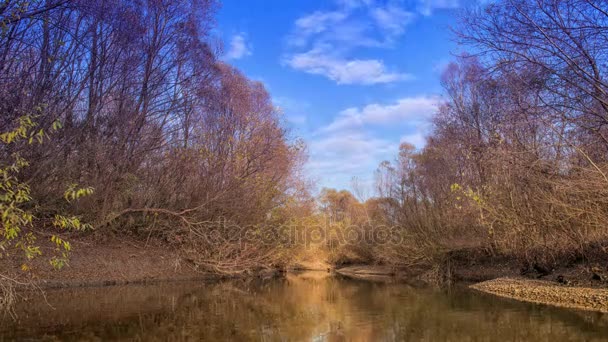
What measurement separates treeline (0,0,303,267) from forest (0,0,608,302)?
74mm

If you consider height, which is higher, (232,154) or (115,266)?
(232,154)

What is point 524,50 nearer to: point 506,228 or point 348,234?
point 506,228

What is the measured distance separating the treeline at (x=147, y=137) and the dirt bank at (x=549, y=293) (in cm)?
1225

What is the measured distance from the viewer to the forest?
1173 cm

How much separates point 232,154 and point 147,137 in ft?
15.3

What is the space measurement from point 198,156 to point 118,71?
518 cm

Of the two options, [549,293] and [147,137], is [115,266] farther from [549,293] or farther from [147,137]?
[549,293]

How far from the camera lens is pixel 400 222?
90.4 ft

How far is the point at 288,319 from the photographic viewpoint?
468 inches

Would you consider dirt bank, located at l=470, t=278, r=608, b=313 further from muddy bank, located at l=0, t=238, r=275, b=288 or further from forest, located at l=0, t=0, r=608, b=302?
muddy bank, located at l=0, t=238, r=275, b=288

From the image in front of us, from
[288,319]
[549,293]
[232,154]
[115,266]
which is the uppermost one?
[232,154]

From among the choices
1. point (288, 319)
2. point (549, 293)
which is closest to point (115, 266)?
point (288, 319)

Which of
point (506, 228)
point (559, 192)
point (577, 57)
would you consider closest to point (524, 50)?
point (577, 57)

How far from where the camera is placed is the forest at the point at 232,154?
1173 centimetres
